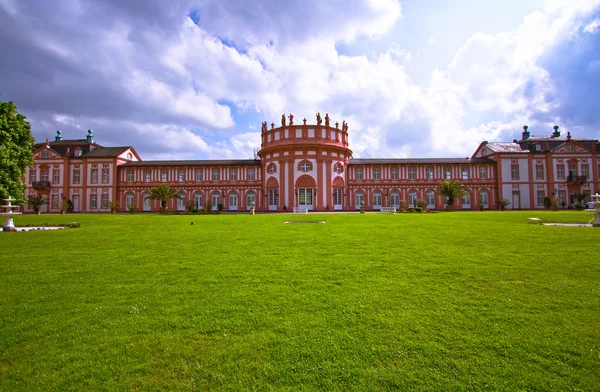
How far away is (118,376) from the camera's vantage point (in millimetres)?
3922

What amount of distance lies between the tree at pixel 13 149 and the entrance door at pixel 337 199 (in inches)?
1286

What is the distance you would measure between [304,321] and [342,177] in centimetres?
4083

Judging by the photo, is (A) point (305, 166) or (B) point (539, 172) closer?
(A) point (305, 166)

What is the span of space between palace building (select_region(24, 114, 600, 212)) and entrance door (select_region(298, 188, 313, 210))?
363 cm

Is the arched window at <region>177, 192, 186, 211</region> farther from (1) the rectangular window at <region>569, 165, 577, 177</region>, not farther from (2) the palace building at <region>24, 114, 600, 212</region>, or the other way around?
(1) the rectangular window at <region>569, 165, 577, 177</region>

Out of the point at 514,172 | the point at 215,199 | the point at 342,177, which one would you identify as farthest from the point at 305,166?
the point at 514,172

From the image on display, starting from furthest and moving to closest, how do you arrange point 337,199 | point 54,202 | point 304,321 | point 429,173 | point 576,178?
1. point 54,202
2. point 429,173
3. point 576,178
4. point 337,199
5. point 304,321

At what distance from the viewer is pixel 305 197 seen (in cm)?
4275

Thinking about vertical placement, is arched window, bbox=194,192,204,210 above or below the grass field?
above

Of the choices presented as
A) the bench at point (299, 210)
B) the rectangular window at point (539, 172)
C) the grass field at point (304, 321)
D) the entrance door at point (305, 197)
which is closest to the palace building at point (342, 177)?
the rectangular window at point (539, 172)

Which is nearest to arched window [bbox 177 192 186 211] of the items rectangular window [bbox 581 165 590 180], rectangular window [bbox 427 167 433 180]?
rectangular window [bbox 427 167 433 180]

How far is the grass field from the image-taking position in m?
3.94

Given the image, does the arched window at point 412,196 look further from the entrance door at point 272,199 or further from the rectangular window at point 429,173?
the entrance door at point 272,199

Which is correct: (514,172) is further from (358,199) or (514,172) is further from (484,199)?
(358,199)
